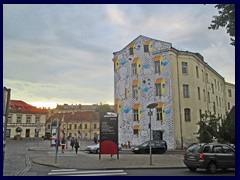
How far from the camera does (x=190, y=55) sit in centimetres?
3784

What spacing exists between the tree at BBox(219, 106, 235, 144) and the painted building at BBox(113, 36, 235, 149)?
11645 millimetres

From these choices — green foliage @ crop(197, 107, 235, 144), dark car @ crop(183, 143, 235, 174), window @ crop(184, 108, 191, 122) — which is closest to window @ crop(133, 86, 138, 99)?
window @ crop(184, 108, 191, 122)

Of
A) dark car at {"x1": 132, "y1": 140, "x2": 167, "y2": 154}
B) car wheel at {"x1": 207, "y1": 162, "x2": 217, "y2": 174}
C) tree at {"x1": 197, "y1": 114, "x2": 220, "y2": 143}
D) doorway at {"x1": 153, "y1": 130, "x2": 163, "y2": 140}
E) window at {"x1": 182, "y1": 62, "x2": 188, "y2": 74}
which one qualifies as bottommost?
dark car at {"x1": 132, "y1": 140, "x2": 167, "y2": 154}

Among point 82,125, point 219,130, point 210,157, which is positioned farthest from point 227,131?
point 82,125

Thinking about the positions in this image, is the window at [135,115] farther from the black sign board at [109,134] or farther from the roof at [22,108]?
the roof at [22,108]

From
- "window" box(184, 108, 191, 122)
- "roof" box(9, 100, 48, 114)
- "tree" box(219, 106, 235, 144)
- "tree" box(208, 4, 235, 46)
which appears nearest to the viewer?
"tree" box(208, 4, 235, 46)

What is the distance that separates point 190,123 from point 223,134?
13303 millimetres

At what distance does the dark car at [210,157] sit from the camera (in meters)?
14.3

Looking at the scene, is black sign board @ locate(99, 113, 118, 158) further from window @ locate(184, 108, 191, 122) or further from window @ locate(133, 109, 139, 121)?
window @ locate(184, 108, 191, 122)

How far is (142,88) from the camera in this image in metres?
38.1

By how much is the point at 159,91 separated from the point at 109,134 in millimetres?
16926

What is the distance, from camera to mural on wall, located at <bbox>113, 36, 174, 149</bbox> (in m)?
35.9

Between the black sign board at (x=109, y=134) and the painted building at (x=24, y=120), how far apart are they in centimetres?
5116

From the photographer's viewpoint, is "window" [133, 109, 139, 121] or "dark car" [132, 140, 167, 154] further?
"window" [133, 109, 139, 121]
